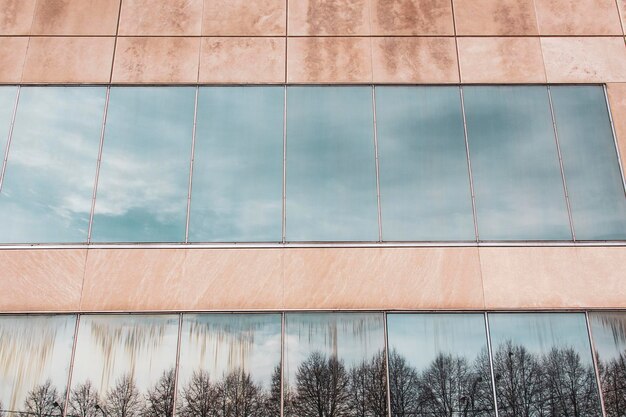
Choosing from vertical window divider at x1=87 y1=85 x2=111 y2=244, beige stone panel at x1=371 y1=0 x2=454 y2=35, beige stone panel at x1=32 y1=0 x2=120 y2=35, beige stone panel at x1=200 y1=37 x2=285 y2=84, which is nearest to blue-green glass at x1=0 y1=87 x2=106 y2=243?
vertical window divider at x1=87 y1=85 x2=111 y2=244

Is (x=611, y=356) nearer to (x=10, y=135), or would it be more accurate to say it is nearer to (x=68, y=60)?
(x=68, y=60)

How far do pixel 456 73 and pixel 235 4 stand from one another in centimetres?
603

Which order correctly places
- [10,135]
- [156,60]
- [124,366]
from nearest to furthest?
[124,366], [10,135], [156,60]

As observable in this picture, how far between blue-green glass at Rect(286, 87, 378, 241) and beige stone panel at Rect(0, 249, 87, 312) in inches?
195

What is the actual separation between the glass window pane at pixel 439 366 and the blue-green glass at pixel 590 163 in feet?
12.1

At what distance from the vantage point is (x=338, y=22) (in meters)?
13.9

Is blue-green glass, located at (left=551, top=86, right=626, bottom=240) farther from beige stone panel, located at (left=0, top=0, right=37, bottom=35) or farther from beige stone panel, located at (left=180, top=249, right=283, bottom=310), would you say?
beige stone panel, located at (left=0, top=0, right=37, bottom=35)

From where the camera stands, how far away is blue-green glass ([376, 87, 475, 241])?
12.5m

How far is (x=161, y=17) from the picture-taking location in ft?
45.5

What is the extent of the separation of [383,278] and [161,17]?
8806mm

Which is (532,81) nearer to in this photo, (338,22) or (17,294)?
(338,22)

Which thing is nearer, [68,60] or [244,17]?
[68,60]

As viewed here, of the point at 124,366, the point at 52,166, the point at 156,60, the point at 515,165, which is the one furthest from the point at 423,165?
the point at 52,166

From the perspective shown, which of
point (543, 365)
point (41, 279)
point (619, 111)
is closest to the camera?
point (543, 365)
